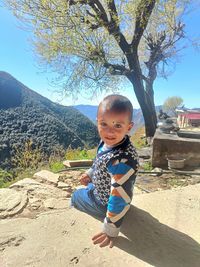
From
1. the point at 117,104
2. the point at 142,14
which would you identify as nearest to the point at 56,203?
the point at 117,104

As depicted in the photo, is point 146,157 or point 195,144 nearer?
point 195,144

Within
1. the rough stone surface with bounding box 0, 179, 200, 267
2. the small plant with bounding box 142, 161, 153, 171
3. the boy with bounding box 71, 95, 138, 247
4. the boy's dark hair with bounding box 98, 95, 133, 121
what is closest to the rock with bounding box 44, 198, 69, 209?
the rough stone surface with bounding box 0, 179, 200, 267

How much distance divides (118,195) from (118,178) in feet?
0.38

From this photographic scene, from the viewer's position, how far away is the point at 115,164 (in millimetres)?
2225

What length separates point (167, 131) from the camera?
734cm

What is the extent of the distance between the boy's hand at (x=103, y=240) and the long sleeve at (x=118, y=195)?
0.04 metres

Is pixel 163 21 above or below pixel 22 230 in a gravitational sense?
above

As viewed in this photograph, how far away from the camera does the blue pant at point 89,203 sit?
8.38ft

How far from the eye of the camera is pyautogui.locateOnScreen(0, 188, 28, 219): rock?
9.95 feet

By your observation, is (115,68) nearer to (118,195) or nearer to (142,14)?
(142,14)

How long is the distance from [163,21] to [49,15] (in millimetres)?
6624

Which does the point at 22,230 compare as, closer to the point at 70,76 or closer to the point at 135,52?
the point at 135,52

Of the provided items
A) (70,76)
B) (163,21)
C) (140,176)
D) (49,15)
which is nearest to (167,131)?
(140,176)

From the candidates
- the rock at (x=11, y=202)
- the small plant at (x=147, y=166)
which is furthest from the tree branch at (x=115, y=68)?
the rock at (x=11, y=202)
